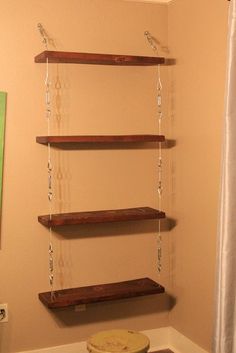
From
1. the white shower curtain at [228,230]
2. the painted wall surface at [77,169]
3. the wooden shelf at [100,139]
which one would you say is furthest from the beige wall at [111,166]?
the white shower curtain at [228,230]

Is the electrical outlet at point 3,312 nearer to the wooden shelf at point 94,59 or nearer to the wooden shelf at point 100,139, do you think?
the wooden shelf at point 100,139

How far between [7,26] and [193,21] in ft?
3.41

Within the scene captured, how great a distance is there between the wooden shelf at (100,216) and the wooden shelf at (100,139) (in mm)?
419

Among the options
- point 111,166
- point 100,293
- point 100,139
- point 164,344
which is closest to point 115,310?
point 100,293

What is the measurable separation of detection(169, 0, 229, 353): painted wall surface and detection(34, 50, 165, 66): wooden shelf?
24cm

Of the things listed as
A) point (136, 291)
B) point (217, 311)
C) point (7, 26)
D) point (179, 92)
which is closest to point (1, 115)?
point (7, 26)

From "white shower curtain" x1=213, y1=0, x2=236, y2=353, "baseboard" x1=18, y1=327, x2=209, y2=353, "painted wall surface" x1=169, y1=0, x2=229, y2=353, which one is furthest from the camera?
"baseboard" x1=18, y1=327, x2=209, y2=353

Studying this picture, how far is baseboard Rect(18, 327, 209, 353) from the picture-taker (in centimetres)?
289

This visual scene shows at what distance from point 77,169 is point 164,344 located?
49.9 inches

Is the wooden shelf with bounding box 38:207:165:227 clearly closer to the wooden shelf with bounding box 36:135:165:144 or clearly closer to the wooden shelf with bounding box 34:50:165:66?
the wooden shelf with bounding box 36:135:165:144

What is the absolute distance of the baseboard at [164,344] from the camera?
2892mm

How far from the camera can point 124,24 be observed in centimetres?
298

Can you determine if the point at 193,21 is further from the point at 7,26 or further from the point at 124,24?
the point at 7,26

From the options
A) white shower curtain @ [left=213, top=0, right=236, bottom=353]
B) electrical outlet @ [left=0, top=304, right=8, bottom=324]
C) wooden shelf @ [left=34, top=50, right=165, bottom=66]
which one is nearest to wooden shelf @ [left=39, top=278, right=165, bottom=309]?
electrical outlet @ [left=0, top=304, right=8, bottom=324]
